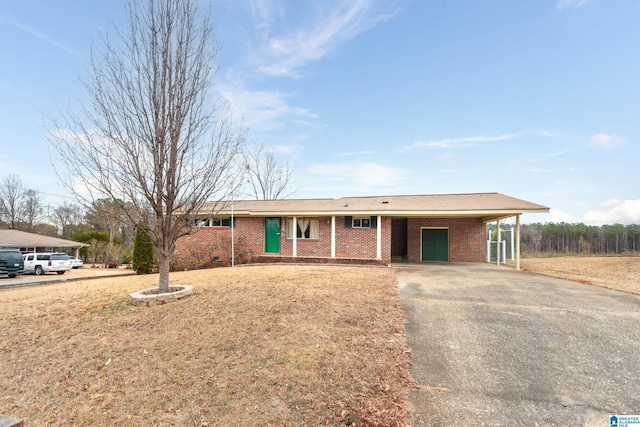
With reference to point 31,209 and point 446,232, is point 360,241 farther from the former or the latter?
point 31,209

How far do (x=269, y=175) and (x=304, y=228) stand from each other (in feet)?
64.2

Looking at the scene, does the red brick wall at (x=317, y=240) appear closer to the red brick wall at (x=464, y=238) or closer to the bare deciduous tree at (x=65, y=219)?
the red brick wall at (x=464, y=238)

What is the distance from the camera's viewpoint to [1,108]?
34.7 feet

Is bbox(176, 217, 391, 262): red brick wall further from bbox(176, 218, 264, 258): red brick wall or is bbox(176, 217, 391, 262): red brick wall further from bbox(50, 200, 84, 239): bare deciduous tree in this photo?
bbox(50, 200, 84, 239): bare deciduous tree

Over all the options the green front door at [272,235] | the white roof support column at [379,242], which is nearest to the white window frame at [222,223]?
the green front door at [272,235]

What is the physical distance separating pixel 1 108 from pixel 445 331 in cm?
1601

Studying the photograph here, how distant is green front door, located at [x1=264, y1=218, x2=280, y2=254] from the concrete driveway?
10242 mm

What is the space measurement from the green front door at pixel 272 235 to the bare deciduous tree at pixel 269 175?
58.0 ft

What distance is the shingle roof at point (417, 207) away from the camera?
12617 millimetres

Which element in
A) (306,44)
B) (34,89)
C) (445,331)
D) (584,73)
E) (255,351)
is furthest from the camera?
(306,44)

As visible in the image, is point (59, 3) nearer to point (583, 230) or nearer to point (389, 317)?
point (389, 317)

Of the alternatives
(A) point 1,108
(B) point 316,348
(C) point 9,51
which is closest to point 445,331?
(B) point 316,348

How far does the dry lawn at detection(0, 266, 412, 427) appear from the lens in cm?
273
